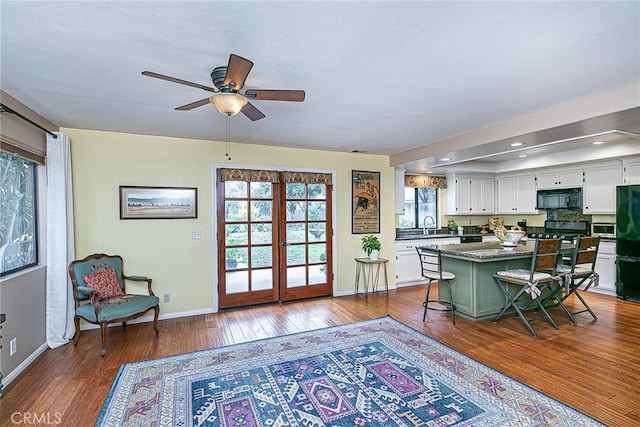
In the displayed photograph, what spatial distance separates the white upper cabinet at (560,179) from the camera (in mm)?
5594

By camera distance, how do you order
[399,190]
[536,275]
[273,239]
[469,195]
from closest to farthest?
[536,275] → [273,239] → [399,190] → [469,195]

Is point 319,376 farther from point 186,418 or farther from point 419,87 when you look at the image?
point 419,87

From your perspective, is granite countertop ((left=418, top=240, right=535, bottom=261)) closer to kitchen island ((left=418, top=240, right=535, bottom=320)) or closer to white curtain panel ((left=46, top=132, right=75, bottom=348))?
kitchen island ((left=418, top=240, right=535, bottom=320))

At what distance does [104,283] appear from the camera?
11.8 feet

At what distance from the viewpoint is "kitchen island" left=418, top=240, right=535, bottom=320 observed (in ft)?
12.9

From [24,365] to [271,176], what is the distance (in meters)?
3.31

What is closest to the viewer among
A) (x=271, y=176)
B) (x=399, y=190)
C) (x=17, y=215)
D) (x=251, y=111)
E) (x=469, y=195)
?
(x=251, y=111)

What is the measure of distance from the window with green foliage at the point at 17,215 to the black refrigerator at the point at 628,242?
24.9 ft

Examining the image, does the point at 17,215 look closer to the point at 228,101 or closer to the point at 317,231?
the point at 228,101

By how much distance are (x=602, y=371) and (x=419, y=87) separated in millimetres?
2872

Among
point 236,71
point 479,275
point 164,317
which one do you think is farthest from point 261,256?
point 236,71

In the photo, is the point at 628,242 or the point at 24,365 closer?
the point at 24,365

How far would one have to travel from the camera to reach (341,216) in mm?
5305

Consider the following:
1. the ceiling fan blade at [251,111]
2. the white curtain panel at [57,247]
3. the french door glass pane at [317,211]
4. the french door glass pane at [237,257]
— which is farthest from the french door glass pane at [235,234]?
the ceiling fan blade at [251,111]
